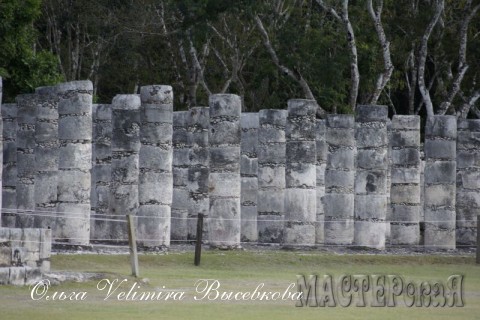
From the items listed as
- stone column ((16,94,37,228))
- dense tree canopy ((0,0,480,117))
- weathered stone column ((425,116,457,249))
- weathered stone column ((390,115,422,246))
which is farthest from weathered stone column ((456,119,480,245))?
stone column ((16,94,37,228))

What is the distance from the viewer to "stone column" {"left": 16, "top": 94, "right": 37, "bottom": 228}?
2525cm

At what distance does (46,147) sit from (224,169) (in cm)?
333

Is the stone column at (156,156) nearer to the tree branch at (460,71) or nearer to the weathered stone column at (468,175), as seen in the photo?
the weathered stone column at (468,175)

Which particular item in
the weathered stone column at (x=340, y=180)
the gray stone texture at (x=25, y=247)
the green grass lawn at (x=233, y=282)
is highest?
the weathered stone column at (x=340, y=180)

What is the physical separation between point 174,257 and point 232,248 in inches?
79.0

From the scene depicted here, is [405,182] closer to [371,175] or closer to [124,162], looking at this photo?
[371,175]

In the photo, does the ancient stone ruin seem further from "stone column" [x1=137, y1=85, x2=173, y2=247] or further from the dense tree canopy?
the dense tree canopy

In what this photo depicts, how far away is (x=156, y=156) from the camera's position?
73.5ft

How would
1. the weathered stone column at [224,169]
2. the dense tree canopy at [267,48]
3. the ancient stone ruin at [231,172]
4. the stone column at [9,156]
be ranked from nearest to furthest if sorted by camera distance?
the ancient stone ruin at [231,172], the weathered stone column at [224,169], the stone column at [9,156], the dense tree canopy at [267,48]

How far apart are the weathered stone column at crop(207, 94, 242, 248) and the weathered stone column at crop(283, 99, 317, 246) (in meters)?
1.15

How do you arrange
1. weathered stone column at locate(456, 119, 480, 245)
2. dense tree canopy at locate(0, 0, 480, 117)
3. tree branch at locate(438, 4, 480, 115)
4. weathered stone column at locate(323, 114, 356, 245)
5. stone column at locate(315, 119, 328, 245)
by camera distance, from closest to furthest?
weathered stone column at locate(323, 114, 356, 245), stone column at locate(315, 119, 328, 245), weathered stone column at locate(456, 119, 480, 245), tree branch at locate(438, 4, 480, 115), dense tree canopy at locate(0, 0, 480, 117)

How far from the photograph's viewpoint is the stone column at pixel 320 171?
25.1m

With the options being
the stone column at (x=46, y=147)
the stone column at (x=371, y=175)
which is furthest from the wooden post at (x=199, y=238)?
the stone column at (x=371, y=175)

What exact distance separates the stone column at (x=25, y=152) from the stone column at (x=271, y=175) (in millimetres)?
4260
